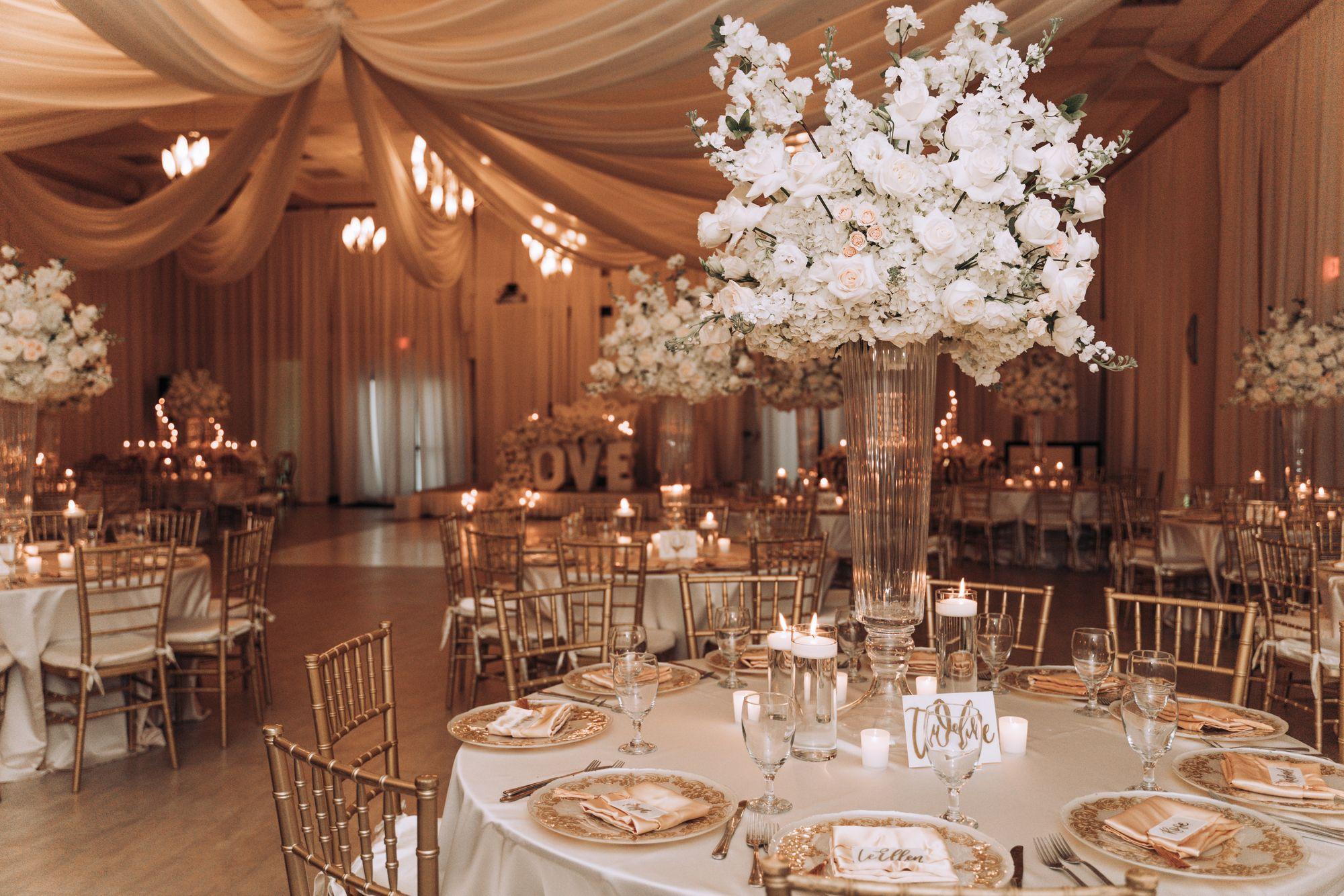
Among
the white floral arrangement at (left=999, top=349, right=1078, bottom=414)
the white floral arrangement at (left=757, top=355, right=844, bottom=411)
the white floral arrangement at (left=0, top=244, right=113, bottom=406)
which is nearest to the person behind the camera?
the white floral arrangement at (left=0, top=244, right=113, bottom=406)

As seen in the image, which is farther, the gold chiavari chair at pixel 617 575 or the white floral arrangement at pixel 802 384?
the white floral arrangement at pixel 802 384

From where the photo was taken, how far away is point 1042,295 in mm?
2211

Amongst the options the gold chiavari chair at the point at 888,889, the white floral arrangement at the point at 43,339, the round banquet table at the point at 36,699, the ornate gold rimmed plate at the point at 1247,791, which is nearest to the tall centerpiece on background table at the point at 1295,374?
the ornate gold rimmed plate at the point at 1247,791

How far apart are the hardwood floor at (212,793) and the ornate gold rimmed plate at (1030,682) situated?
226 cm

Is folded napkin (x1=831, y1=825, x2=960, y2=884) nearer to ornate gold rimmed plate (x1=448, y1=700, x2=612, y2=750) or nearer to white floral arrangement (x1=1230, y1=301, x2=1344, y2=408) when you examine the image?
ornate gold rimmed plate (x1=448, y1=700, x2=612, y2=750)

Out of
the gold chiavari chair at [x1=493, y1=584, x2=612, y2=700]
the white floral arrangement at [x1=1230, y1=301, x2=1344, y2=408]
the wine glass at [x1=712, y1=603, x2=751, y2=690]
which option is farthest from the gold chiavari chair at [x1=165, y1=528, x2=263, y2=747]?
the white floral arrangement at [x1=1230, y1=301, x2=1344, y2=408]

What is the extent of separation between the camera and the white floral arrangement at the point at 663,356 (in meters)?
5.73

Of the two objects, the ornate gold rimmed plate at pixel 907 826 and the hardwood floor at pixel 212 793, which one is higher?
the ornate gold rimmed plate at pixel 907 826

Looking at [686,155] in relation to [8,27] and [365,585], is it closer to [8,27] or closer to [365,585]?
[8,27]

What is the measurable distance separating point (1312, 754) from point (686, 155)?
344 centimetres

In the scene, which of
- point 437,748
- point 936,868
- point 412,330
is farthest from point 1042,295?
point 412,330

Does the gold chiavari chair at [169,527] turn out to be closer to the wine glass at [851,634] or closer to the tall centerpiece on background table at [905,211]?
the wine glass at [851,634]

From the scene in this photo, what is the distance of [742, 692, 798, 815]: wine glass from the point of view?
177 centimetres

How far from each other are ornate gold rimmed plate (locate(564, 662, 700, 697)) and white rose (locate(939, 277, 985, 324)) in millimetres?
1189
